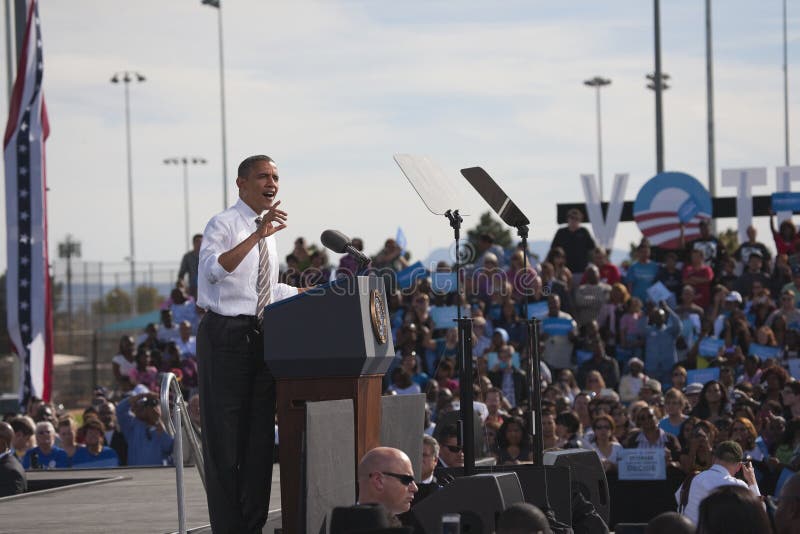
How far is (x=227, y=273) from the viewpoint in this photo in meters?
5.93

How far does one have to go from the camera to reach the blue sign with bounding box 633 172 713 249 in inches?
839

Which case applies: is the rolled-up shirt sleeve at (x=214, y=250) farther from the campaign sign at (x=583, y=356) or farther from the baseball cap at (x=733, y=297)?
the baseball cap at (x=733, y=297)

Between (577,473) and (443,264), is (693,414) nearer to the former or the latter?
(443,264)

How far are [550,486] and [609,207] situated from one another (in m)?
19.1

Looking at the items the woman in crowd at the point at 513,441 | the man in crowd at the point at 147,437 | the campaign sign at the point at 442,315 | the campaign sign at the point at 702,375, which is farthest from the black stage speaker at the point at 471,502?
the campaign sign at the point at 442,315

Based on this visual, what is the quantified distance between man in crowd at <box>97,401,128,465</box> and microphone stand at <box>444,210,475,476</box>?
26.5 feet

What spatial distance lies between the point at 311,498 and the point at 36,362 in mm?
11095

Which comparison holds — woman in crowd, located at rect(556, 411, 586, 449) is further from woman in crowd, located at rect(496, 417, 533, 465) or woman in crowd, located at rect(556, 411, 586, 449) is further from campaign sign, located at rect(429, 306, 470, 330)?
campaign sign, located at rect(429, 306, 470, 330)

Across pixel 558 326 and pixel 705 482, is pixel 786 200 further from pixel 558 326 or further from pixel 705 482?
pixel 705 482

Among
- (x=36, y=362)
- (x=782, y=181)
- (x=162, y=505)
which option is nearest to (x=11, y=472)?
(x=162, y=505)

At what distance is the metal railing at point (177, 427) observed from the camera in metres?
6.17

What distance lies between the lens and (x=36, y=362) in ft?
51.5

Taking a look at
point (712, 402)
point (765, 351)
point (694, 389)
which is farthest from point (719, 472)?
point (765, 351)

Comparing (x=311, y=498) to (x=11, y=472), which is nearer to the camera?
(x=311, y=498)
